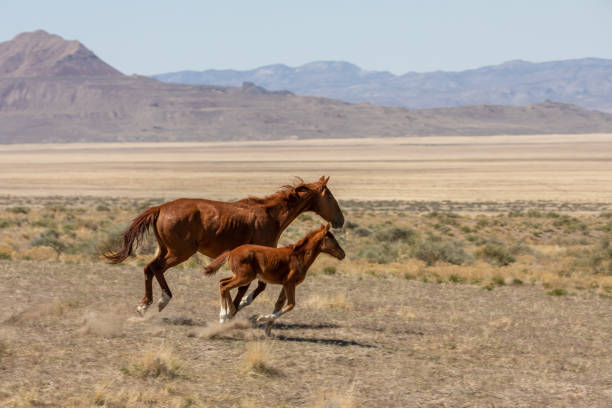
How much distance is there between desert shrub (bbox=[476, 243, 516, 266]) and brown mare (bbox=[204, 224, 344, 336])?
1353 cm

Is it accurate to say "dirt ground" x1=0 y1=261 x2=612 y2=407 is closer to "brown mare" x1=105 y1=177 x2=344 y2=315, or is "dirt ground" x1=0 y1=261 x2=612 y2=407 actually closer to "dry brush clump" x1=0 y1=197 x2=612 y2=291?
"brown mare" x1=105 y1=177 x2=344 y2=315

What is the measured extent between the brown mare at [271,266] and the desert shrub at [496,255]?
533 inches

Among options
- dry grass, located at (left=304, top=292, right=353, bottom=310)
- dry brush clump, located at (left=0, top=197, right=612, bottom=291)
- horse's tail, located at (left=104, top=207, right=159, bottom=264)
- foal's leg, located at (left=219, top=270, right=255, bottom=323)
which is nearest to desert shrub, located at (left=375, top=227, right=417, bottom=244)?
dry brush clump, located at (left=0, top=197, right=612, bottom=291)

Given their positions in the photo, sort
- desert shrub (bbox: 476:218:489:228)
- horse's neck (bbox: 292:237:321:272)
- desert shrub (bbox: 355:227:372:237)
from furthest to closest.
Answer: desert shrub (bbox: 476:218:489:228) < desert shrub (bbox: 355:227:372:237) < horse's neck (bbox: 292:237:321:272)

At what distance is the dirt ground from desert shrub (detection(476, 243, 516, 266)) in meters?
8.18

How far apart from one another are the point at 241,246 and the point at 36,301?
396 cm

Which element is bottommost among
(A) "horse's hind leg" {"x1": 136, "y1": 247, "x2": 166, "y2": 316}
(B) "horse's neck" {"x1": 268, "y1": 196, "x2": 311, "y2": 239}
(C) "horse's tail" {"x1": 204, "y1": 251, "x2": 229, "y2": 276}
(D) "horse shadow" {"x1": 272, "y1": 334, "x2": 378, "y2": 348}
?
(D) "horse shadow" {"x1": 272, "y1": 334, "x2": 378, "y2": 348}

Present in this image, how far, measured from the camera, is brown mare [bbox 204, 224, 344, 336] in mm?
10586

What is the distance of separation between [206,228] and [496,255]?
47.1ft

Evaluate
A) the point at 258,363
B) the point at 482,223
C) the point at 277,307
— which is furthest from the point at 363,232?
the point at 258,363

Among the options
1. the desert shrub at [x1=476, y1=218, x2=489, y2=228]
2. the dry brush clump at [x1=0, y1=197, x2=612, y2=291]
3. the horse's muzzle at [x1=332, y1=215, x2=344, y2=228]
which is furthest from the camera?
the desert shrub at [x1=476, y1=218, x2=489, y2=228]

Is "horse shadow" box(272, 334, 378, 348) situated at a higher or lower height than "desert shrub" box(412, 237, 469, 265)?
higher

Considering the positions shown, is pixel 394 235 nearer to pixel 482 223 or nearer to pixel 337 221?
pixel 482 223

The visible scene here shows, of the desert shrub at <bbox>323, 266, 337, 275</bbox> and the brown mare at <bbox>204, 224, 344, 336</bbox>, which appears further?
the desert shrub at <bbox>323, 266, 337, 275</bbox>
